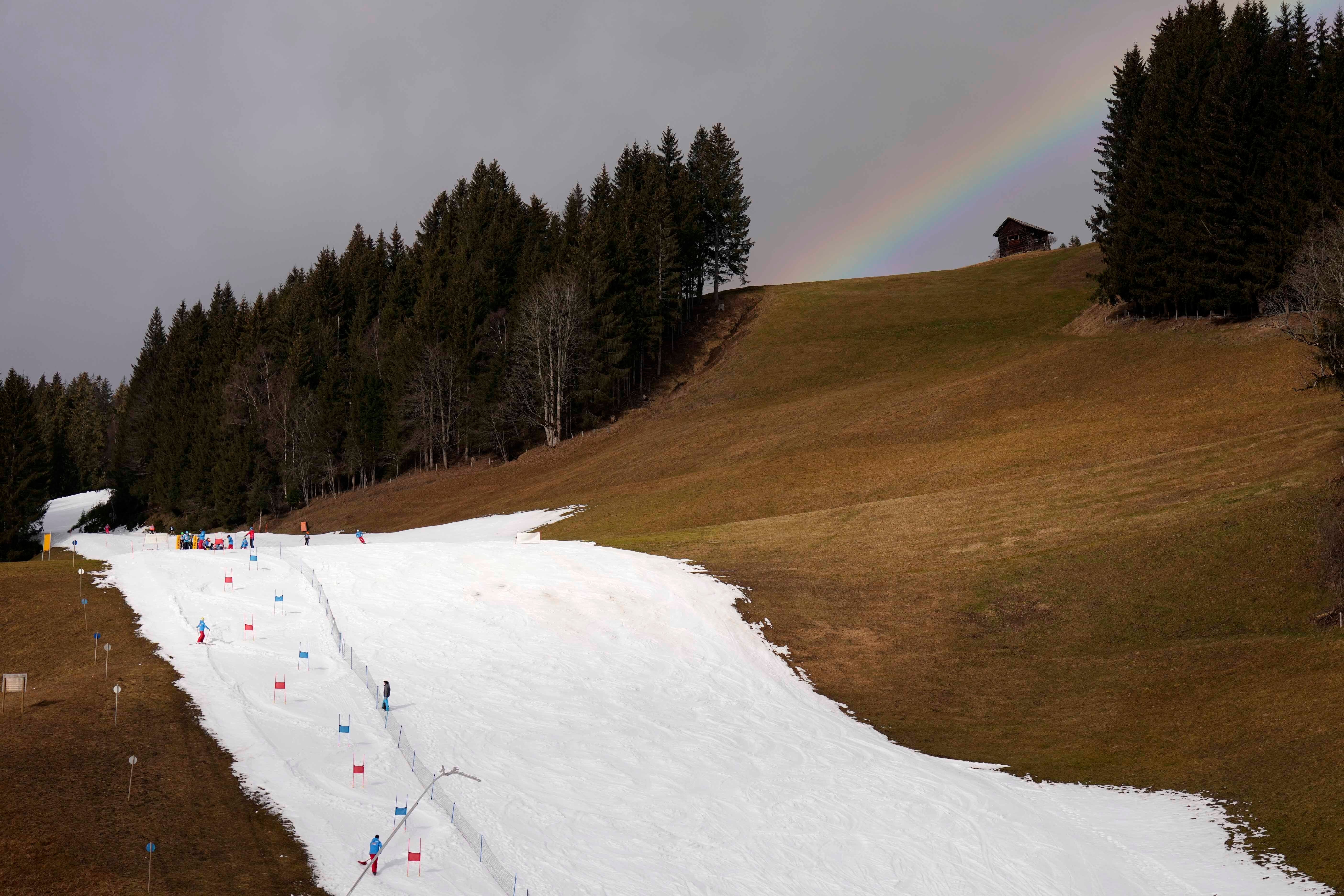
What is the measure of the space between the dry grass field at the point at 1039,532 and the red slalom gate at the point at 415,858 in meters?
16.5

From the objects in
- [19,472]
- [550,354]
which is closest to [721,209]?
[550,354]

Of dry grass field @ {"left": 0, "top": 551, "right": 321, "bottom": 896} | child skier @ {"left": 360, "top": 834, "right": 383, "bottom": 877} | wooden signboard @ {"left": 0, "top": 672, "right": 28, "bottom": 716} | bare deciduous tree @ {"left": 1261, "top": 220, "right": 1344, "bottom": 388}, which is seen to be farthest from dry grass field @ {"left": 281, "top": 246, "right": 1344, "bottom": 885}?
wooden signboard @ {"left": 0, "top": 672, "right": 28, "bottom": 716}

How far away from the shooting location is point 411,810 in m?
19.2

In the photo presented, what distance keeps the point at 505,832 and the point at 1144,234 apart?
244 ft

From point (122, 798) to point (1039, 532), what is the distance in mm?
37271

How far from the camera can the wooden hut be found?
138 m

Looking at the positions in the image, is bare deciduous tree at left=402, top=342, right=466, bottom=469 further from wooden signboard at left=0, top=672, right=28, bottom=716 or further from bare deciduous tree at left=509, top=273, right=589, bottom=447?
wooden signboard at left=0, top=672, right=28, bottom=716

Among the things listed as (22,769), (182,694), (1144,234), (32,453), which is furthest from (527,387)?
(22,769)

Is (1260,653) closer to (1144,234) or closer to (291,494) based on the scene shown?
(1144,234)

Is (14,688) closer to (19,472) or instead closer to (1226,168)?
(19,472)

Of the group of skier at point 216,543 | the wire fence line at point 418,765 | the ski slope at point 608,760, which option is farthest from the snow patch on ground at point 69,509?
the wire fence line at point 418,765

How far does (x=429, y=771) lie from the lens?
77.3 ft

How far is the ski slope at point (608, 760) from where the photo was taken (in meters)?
20.6

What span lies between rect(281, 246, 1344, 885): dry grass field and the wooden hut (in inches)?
2118
